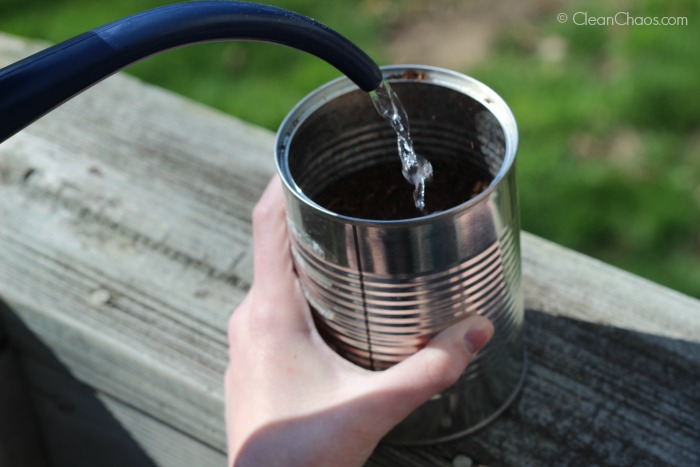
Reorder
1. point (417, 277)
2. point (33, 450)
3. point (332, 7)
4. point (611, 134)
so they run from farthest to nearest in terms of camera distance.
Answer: point (332, 7), point (611, 134), point (33, 450), point (417, 277)

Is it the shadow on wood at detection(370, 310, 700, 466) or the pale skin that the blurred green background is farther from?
the pale skin

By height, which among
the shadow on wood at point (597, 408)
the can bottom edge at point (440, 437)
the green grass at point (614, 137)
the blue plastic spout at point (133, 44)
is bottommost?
the green grass at point (614, 137)

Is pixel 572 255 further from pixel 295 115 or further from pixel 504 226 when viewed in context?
pixel 295 115

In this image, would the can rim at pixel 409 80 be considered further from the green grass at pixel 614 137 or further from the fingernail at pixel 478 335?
the green grass at pixel 614 137

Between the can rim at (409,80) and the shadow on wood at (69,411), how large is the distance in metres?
0.46

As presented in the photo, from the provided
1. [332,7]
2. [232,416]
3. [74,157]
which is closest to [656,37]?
[332,7]

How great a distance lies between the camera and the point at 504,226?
0.96 metres

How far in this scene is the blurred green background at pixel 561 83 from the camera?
2.21 meters

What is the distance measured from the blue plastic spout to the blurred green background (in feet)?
4.80

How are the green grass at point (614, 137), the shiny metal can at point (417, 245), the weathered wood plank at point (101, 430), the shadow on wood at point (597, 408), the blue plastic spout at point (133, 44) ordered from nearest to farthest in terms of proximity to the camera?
1. the blue plastic spout at point (133, 44)
2. the shiny metal can at point (417, 245)
3. the shadow on wood at point (597, 408)
4. the weathered wood plank at point (101, 430)
5. the green grass at point (614, 137)

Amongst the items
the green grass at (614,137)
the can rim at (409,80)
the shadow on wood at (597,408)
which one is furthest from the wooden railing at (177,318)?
the green grass at (614,137)

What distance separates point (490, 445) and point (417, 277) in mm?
242

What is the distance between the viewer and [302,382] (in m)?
1.01

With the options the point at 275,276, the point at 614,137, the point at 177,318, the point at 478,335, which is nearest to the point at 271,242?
the point at 275,276
